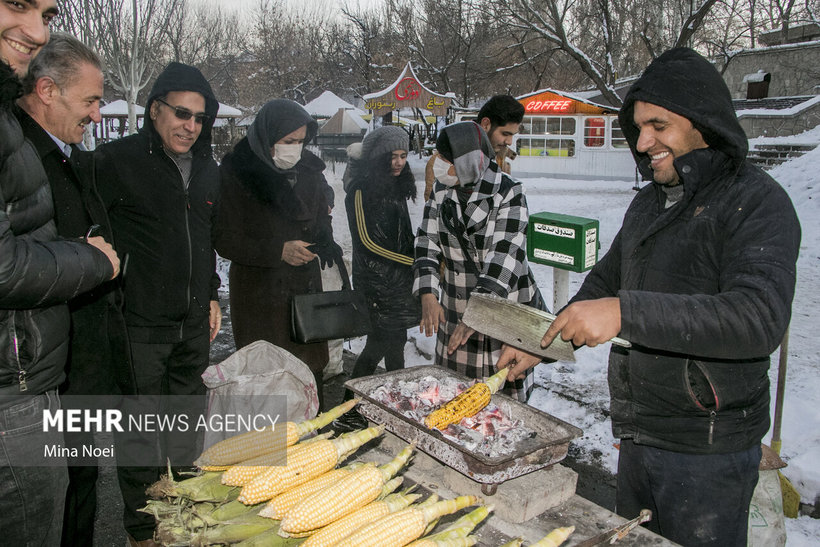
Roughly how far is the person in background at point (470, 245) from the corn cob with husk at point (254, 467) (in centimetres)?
133

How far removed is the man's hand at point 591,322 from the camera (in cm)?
177

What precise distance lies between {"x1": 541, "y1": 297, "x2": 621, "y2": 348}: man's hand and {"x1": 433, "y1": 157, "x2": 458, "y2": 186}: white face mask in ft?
5.73

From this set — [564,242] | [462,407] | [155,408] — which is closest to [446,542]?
[462,407]

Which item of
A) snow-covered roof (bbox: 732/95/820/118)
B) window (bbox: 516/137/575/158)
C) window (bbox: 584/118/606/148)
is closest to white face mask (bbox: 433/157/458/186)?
snow-covered roof (bbox: 732/95/820/118)

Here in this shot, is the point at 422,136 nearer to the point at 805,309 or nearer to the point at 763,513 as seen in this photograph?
the point at 805,309

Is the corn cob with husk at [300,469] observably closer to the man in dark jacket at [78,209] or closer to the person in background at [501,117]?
the man in dark jacket at [78,209]

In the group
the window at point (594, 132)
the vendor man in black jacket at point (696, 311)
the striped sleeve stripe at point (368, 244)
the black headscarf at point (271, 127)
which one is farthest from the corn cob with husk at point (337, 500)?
the window at point (594, 132)

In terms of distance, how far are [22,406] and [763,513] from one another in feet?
10.0

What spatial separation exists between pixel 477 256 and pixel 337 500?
2031mm

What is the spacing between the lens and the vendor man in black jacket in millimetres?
1731

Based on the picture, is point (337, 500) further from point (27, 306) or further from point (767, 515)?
point (767, 515)

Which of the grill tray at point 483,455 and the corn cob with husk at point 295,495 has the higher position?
the grill tray at point 483,455

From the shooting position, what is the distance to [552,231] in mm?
4910

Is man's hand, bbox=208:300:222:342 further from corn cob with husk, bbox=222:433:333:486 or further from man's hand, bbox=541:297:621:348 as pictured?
man's hand, bbox=541:297:621:348
